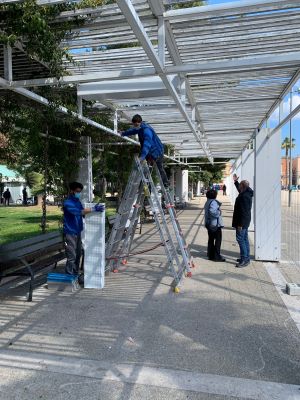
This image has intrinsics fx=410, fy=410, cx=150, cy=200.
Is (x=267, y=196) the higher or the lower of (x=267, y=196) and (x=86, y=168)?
the lower

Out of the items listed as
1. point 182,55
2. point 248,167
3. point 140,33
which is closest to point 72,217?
point 182,55

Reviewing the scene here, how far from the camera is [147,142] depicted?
690 centimetres

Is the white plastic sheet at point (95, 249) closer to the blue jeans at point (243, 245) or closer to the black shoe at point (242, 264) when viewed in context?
the black shoe at point (242, 264)

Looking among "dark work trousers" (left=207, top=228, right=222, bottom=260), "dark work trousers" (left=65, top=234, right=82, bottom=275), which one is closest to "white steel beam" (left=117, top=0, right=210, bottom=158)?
"dark work trousers" (left=65, top=234, right=82, bottom=275)

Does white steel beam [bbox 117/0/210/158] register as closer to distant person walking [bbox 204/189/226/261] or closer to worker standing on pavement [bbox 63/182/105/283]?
worker standing on pavement [bbox 63/182/105/283]

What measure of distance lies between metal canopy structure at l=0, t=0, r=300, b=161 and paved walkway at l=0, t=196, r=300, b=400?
2871mm

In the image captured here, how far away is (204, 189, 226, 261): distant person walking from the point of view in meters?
8.90

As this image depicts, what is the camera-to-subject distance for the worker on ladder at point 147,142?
22.6 ft

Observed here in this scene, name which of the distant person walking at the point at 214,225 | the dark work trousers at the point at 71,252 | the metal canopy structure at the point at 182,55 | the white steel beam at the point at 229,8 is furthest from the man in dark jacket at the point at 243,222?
the white steel beam at the point at 229,8

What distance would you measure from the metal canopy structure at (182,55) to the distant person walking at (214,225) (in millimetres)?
2096

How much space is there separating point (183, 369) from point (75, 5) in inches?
147

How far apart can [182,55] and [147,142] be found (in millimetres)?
1794

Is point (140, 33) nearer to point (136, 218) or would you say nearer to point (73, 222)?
A: point (73, 222)

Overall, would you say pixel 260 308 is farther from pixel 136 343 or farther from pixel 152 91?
pixel 152 91
